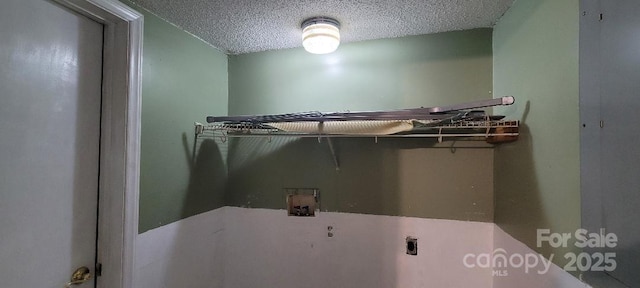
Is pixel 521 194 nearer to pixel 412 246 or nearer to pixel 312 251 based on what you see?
pixel 412 246

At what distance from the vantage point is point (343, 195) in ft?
5.06

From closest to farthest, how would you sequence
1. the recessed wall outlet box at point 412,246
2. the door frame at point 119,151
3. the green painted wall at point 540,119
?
the green painted wall at point 540,119 < the door frame at point 119,151 < the recessed wall outlet box at point 412,246

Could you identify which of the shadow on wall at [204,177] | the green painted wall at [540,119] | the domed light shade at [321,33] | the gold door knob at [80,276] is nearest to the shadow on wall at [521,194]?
the green painted wall at [540,119]

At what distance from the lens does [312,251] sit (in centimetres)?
158

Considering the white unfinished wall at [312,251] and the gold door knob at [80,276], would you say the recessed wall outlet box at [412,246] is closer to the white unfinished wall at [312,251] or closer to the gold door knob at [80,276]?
the white unfinished wall at [312,251]

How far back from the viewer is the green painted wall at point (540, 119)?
77 cm

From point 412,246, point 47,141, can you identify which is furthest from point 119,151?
point 412,246

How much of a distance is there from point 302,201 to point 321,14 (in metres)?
1.08

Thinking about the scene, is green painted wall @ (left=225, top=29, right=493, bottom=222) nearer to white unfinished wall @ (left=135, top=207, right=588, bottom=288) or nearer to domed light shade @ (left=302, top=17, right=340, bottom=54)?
white unfinished wall @ (left=135, top=207, right=588, bottom=288)

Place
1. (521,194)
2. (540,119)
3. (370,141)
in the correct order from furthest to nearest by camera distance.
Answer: (370,141), (521,194), (540,119)

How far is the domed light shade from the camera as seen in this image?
1.25 metres

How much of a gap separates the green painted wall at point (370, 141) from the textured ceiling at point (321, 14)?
0.12 meters

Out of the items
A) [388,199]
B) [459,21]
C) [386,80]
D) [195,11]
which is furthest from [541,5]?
[195,11]

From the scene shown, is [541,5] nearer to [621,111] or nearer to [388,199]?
[621,111]
